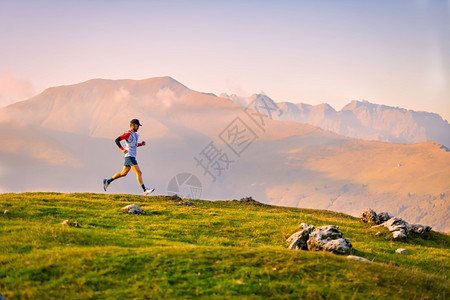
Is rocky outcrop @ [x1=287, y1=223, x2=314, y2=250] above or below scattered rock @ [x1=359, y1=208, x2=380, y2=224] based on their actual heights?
below

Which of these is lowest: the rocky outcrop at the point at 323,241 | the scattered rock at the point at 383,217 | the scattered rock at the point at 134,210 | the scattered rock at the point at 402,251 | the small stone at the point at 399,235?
the scattered rock at the point at 402,251

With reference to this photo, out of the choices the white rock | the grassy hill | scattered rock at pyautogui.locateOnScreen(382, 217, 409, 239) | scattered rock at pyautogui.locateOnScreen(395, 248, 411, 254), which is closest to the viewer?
the grassy hill

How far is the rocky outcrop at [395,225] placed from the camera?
28562mm

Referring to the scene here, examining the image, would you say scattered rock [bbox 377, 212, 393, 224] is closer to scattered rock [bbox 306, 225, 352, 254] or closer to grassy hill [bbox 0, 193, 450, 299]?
grassy hill [bbox 0, 193, 450, 299]

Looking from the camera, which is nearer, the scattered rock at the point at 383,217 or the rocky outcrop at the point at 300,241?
the rocky outcrop at the point at 300,241

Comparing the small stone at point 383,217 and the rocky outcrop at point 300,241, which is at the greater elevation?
the small stone at point 383,217

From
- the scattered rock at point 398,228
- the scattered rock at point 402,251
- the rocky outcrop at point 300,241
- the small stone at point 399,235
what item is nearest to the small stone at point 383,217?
the scattered rock at point 398,228

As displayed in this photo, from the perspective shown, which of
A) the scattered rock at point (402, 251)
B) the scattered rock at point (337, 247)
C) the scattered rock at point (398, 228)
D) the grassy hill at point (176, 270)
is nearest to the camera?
the grassy hill at point (176, 270)

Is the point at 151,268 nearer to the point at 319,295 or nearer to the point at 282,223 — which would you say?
the point at 319,295

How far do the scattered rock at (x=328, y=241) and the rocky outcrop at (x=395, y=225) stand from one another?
30.8 ft

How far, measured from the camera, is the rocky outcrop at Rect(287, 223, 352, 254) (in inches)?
789

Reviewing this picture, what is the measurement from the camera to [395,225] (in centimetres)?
2964

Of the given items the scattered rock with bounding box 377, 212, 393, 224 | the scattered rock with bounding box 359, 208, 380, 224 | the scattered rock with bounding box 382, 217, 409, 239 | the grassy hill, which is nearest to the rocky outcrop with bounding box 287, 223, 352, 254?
the grassy hill

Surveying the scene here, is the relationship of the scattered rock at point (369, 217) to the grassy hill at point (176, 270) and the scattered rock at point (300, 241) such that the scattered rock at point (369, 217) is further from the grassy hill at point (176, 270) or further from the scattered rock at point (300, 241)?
the scattered rock at point (300, 241)
